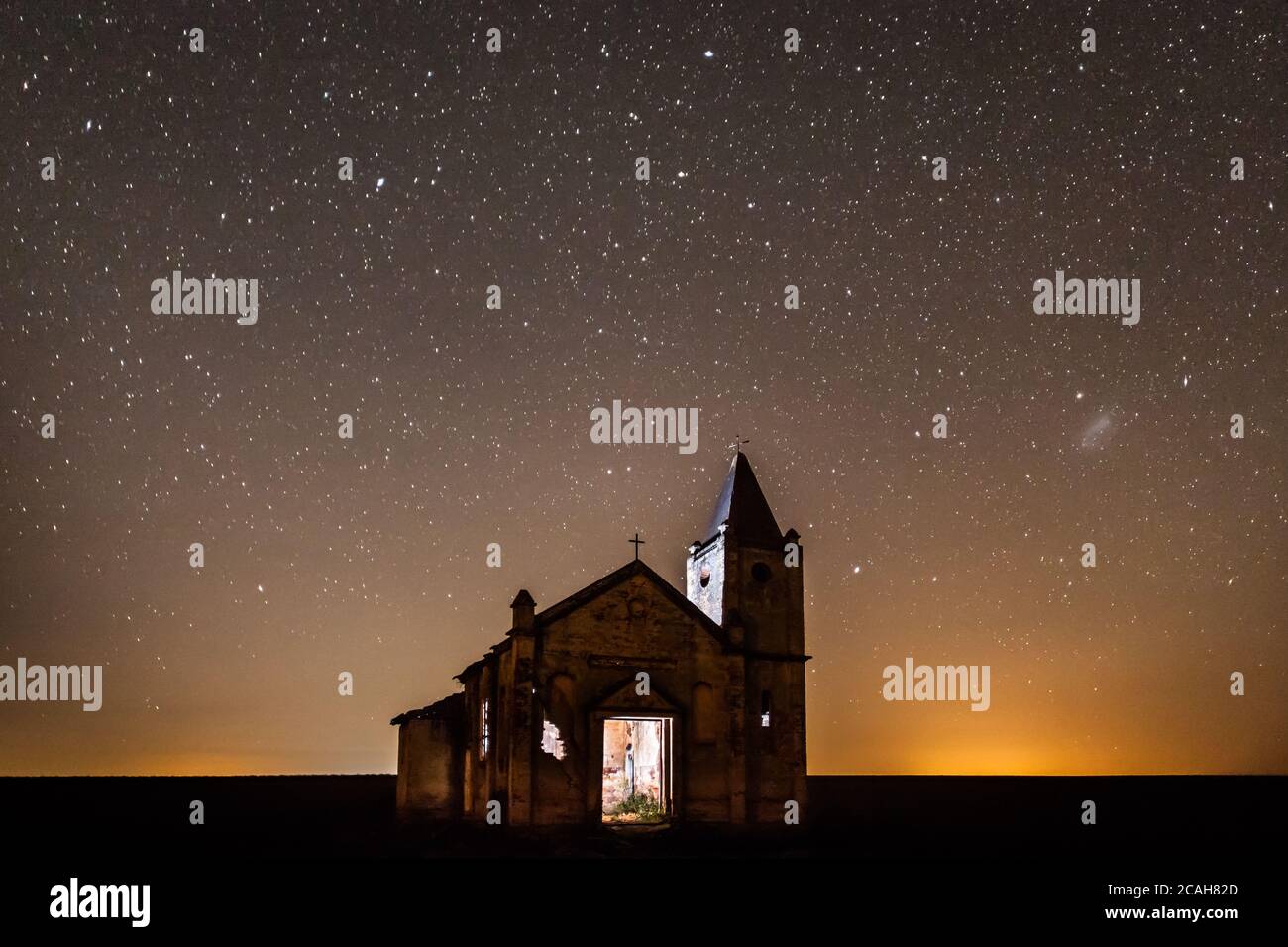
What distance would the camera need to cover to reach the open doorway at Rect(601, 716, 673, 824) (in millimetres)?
28172

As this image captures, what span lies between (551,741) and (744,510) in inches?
402

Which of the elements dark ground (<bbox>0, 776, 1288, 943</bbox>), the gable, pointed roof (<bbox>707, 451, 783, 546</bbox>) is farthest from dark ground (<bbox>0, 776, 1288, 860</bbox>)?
pointed roof (<bbox>707, 451, 783, 546</bbox>)

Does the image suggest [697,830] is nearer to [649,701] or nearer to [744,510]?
[649,701]

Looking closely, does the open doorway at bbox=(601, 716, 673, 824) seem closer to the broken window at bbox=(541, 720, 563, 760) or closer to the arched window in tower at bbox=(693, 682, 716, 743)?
the arched window in tower at bbox=(693, 682, 716, 743)

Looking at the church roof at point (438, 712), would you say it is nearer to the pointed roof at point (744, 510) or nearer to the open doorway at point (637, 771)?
the open doorway at point (637, 771)

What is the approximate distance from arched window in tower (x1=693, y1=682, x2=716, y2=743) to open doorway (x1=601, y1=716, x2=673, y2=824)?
886mm

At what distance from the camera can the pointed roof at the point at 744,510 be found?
32250 millimetres

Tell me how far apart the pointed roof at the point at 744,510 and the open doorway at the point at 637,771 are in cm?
671
